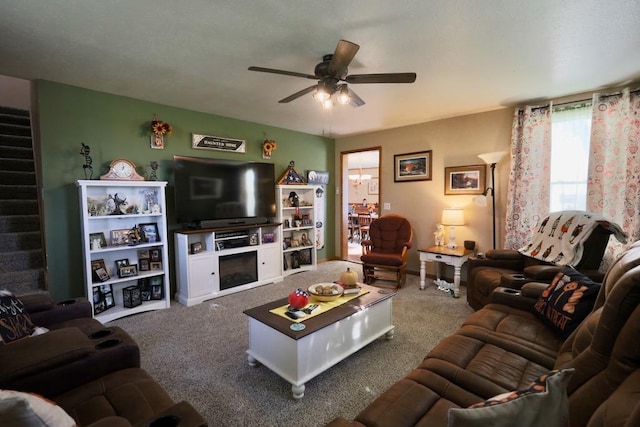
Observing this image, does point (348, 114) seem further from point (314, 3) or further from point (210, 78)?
point (314, 3)

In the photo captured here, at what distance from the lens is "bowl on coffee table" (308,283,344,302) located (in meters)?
2.44

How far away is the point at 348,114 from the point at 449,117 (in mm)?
1557

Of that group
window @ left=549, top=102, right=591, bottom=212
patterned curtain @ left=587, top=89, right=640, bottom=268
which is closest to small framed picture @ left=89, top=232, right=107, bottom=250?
window @ left=549, top=102, right=591, bottom=212

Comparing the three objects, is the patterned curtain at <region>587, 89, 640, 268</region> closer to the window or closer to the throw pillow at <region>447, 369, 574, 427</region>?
the window

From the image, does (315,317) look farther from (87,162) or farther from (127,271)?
(87,162)

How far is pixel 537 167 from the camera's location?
369 cm

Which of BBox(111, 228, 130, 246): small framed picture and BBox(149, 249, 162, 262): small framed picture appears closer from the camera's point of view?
BBox(111, 228, 130, 246): small framed picture

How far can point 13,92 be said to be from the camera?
450cm

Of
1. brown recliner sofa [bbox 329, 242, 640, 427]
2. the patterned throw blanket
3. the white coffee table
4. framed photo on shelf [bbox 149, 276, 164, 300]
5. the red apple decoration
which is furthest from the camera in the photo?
framed photo on shelf [bbox 149, 276, 164, 300]

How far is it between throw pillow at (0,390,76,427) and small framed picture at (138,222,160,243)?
2.99m

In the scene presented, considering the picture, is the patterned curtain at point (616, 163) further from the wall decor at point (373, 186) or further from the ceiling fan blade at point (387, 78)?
the wall decor at point (373, 186)

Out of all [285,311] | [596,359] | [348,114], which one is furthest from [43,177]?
[596,359]

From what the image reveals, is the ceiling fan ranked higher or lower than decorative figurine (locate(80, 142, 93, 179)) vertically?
higher

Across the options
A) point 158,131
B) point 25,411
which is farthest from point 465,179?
point 25,411
